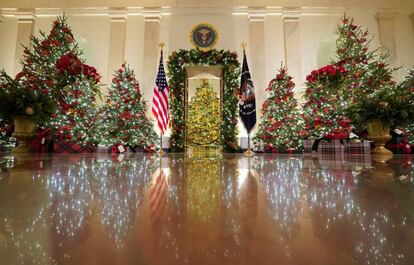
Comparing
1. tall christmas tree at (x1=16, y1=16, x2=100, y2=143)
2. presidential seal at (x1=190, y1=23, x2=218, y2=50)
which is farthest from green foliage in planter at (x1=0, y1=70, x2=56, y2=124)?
presidential seal at (x1=190, y1=23, x2=218, y2=50)

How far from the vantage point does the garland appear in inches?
294

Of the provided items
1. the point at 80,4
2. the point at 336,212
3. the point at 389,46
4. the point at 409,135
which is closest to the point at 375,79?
the point at 409,135

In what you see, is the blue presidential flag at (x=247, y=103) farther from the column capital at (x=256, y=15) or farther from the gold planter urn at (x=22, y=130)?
the column capital at (x=256, y=15)

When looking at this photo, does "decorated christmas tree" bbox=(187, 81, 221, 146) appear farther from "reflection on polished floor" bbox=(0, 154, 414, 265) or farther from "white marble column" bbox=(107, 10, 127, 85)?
"reflection on polished floor" bbox=(0, 154, 414, 265)

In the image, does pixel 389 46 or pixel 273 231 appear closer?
pixel 273 231

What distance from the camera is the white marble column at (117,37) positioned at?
8.16 m

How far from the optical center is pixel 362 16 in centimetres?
841

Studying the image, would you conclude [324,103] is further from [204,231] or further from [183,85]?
[204,231]

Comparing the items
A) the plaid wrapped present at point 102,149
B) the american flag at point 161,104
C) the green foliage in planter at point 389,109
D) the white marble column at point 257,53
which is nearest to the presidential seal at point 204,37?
the white marble column at point 257,53

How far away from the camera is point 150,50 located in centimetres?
816

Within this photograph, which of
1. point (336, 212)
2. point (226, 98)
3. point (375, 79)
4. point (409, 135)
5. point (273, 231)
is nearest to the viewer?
point (273, 231)

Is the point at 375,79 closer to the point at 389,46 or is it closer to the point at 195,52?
the point at 389,46

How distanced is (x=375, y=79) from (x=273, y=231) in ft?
24.8

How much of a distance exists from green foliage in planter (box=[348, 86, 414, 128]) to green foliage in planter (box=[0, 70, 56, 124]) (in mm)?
5077
